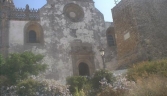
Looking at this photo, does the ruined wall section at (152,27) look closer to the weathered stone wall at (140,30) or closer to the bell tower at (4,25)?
the weathered stone wall at (140,30)

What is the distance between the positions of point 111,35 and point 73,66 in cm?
583

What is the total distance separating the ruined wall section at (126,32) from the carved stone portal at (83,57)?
4.48m

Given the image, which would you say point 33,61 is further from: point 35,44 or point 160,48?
point 160,48

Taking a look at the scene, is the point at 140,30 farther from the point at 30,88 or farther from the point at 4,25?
the point at 4,25

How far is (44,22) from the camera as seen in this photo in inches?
882

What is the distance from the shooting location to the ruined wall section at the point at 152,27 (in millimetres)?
16438

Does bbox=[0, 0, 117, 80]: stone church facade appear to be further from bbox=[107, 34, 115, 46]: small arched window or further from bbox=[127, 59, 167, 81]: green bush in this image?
bbox=[127, 59, 167, 81]: green bush

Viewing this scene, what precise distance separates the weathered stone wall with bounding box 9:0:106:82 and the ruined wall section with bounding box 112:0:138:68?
449cm

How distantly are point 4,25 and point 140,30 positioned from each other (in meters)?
11.6

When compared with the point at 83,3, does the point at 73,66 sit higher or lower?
lower

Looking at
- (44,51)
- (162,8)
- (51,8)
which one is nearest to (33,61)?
(44,51)

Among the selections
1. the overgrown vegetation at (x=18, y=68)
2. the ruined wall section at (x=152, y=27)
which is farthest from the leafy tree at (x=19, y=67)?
the ruined wall section at (x=152, y=27)

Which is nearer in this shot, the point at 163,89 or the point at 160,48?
the point at 163,89

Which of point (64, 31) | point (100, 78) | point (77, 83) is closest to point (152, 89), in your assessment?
point (100, 78)
